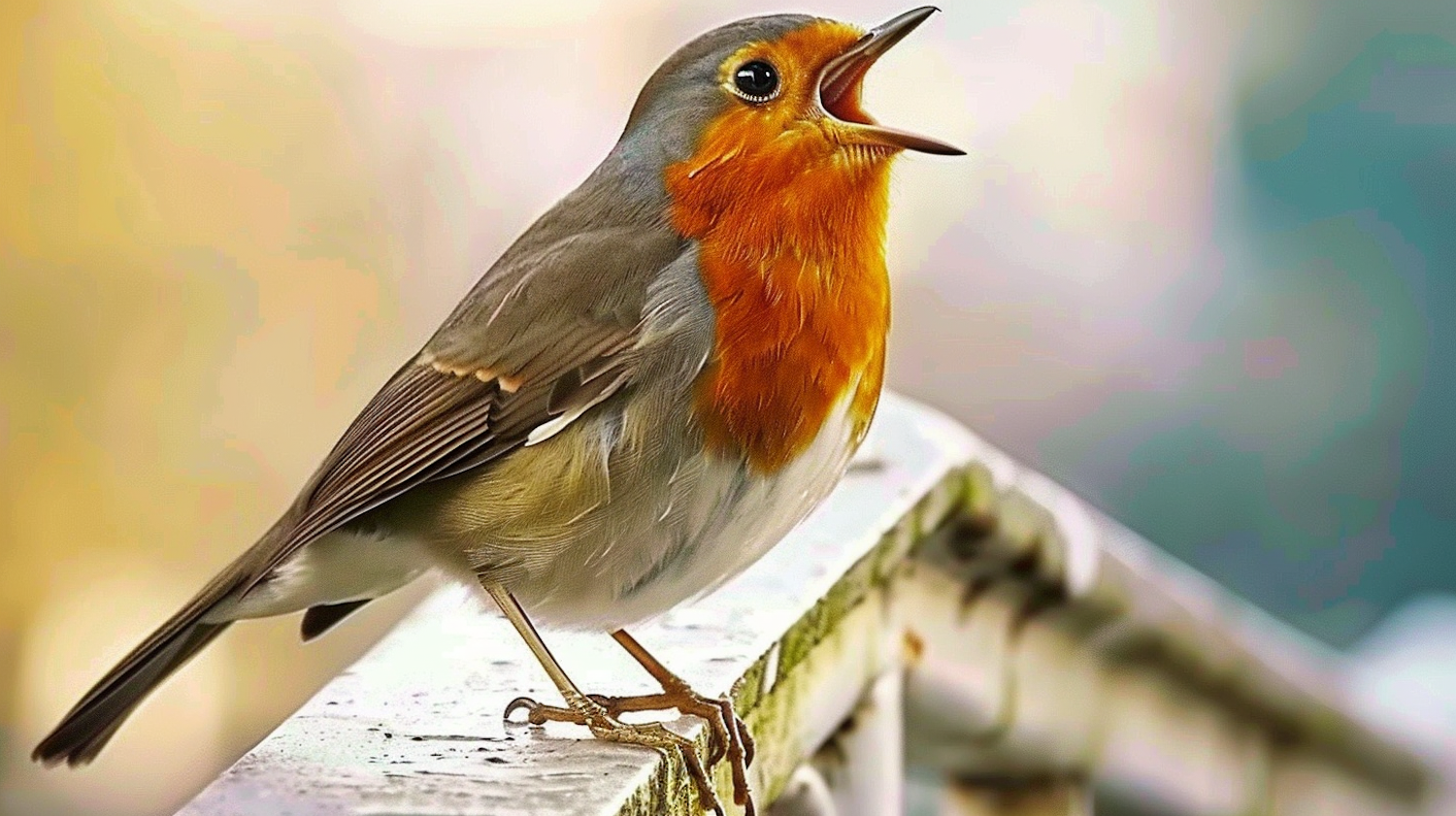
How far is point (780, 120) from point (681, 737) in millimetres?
553

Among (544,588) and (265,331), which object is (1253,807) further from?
(265,331)

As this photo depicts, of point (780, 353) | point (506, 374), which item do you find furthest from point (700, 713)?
point (506, 374)

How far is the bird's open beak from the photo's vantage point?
4.94ft

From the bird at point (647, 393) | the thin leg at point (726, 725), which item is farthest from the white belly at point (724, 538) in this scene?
the thin leg at point (726, 725)

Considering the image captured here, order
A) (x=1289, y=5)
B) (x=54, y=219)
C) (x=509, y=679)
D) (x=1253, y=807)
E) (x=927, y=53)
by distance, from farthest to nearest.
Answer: (x=1289, y=5) → (x=54, y=219) → (x=927, y=53) → (x=1253, y=807) → (x=509, y=679)

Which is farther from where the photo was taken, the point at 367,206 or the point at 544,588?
the point at 367,206

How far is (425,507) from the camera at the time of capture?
160cm

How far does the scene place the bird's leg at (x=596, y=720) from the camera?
1.22 meters

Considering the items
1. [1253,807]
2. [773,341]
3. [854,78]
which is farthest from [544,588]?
[1253,807]

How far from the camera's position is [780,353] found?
1.48m

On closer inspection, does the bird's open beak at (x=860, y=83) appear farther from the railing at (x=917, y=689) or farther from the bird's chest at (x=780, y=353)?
the railing at (x=917, y=689)

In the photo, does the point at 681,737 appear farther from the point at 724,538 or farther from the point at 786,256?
the point at 786,256

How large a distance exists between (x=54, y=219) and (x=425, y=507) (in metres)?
3.97

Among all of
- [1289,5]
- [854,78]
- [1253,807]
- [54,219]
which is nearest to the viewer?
[854,78]
